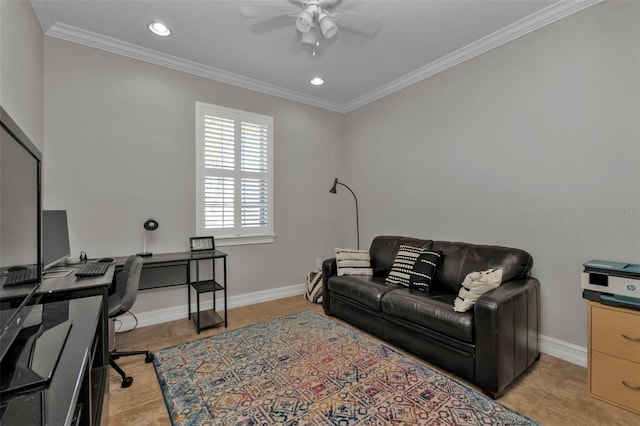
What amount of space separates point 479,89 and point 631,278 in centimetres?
203

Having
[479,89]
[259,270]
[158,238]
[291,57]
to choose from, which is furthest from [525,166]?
[158,238]

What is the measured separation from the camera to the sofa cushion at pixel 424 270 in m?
2.71

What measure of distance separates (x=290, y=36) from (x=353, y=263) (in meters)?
2.38

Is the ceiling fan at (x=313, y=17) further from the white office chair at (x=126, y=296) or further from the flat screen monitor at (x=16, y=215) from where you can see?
the white office chair at (x=126, y=296)

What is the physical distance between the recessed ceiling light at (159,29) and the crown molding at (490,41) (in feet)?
8.27

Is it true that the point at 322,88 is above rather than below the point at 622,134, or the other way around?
above

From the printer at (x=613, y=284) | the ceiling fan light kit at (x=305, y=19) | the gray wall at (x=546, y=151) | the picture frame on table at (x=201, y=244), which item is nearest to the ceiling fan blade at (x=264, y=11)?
the ceiling fan light kit at (x=305, y=19)

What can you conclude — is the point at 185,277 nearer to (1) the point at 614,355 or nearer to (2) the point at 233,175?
(2) the point at 233,175

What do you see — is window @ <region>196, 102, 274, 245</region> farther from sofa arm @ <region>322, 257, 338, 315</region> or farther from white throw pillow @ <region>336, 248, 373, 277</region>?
white throw pillow @ <region>336, 248, 373, 277</region>

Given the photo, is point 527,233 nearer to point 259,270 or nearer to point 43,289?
point 259,270

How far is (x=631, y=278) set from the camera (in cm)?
182

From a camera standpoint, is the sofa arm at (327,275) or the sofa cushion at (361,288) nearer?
the sofa cushion at (361,288)

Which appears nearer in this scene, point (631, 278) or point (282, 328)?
point (631, 278)

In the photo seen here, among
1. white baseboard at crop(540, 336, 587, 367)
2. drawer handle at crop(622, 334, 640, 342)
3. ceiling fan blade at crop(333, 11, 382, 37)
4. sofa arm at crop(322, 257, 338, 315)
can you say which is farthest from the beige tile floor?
ceiling fan blade at crop(333, 11, 382, 37)
